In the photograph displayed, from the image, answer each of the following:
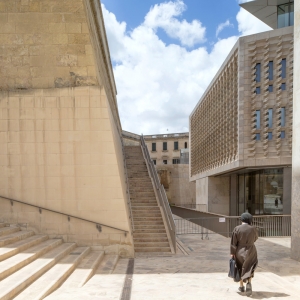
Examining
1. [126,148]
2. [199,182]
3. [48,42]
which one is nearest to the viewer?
[48,42]

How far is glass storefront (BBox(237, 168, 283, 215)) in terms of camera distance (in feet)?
53.1

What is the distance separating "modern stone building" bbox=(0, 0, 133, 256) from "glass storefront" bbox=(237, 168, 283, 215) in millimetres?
Answer: 10481

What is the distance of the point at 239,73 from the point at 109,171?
32.1 feet

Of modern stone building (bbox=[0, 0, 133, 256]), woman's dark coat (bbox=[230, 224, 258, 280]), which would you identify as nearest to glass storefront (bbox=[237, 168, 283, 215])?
modern stone building (bbox=[0, 0, 133, 256])

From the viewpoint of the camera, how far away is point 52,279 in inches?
209

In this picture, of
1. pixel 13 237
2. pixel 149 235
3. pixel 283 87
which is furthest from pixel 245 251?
pixel 283 87

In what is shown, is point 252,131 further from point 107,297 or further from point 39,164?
point 107,297

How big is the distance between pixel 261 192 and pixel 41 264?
14.7 m

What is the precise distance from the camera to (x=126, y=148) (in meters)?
19.4

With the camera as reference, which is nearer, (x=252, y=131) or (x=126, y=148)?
(x=252, y=131)

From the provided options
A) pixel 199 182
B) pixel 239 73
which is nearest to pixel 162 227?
pixel 239 73

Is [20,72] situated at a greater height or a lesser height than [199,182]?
greater

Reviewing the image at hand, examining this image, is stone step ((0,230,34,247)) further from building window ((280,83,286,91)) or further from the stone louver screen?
building window ((280,83,286,91))

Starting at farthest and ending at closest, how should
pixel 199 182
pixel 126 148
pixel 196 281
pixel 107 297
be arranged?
pixel 199 182
pixel 126 148
pixel 196 281
pixel 107 297
